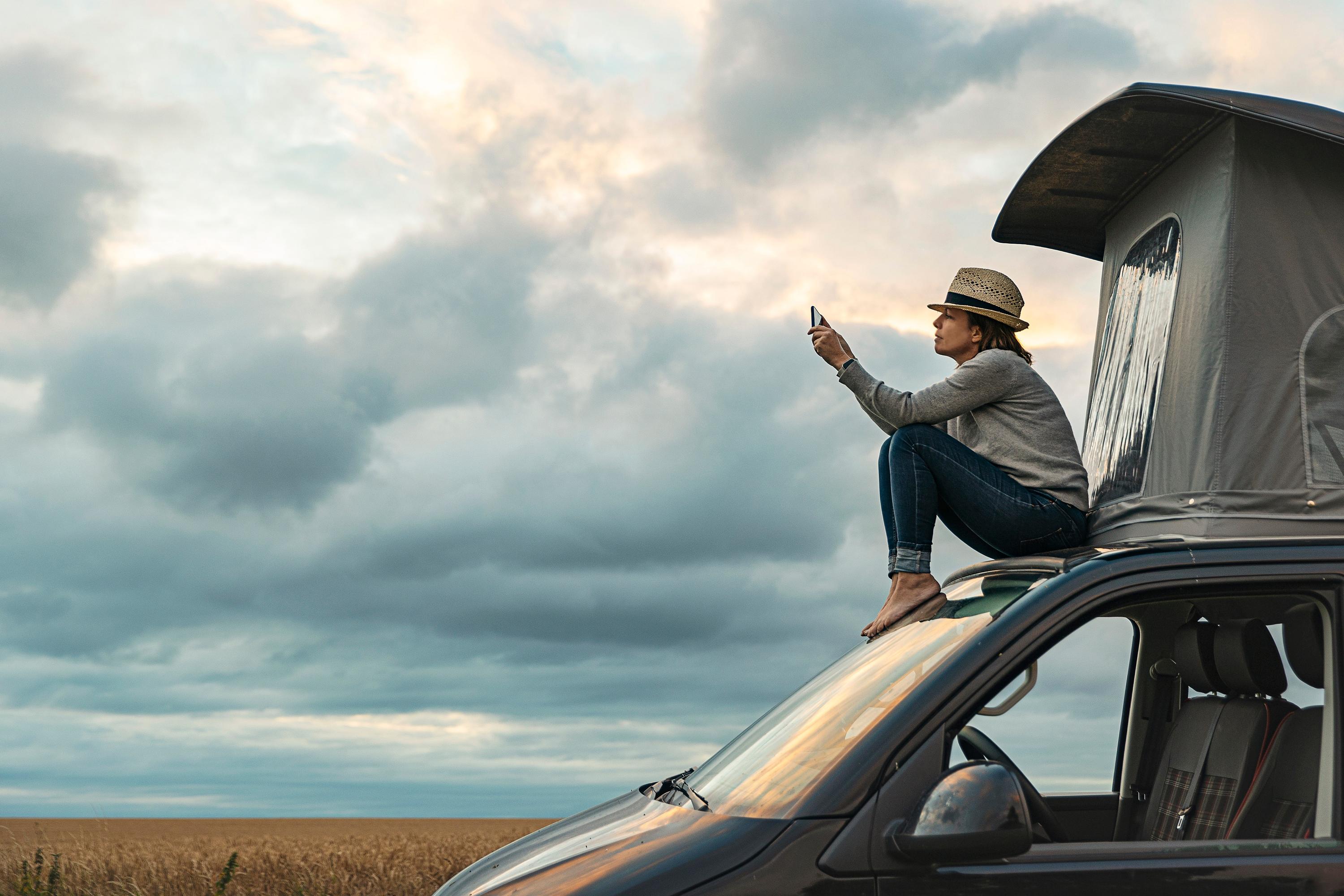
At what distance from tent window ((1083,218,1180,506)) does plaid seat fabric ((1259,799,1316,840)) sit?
1.23m

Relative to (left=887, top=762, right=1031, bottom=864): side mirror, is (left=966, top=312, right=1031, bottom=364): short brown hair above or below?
above

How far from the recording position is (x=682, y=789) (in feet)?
11.9

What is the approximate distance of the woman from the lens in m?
4.12

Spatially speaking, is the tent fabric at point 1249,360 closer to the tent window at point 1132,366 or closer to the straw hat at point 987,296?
the tent window at point 1132,366

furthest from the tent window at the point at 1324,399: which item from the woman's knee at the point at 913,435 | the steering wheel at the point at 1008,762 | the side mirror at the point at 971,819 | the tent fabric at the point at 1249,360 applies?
the side mirror at the point at 971,819

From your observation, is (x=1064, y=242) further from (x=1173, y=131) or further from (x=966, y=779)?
(x=966, y=779)

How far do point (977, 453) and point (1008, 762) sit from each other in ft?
4.25

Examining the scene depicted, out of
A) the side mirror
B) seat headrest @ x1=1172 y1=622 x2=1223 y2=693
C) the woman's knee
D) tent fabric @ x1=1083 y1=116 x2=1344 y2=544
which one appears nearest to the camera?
the side mirror

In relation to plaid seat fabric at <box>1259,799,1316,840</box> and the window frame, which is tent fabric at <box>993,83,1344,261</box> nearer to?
the window frame

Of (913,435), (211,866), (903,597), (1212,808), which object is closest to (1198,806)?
(1212,808)

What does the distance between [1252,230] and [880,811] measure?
2.63 meters

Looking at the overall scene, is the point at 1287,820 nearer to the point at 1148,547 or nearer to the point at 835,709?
the point at 1148,547

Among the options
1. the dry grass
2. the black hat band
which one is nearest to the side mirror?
the black hat band

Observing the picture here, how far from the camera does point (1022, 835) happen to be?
8.49ft
